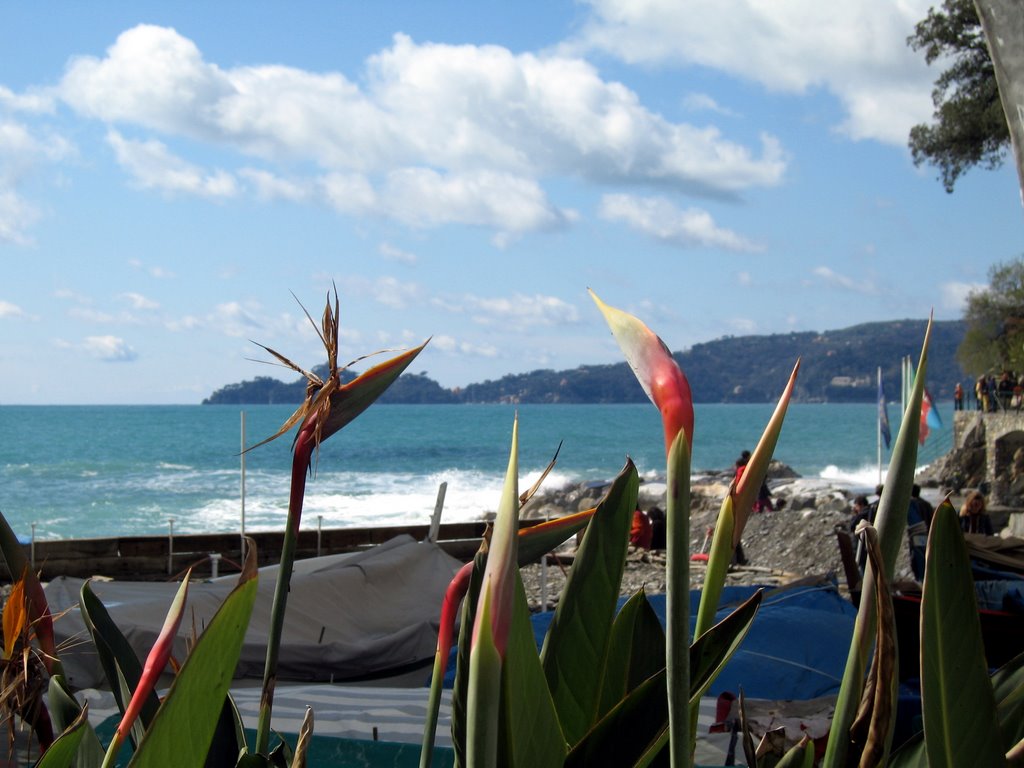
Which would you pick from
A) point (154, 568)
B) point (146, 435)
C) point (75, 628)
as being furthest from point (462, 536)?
point (146, 435)

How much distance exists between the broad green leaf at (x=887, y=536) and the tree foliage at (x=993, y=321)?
32.4 m

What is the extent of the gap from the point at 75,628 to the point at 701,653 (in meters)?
5.57

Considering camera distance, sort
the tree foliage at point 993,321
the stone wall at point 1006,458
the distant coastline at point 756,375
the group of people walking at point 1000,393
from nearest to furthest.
→ the stone wall at point 1006,458 → the group of people walking at point 1000,393 → the tree foliage at point 993,321 → the distant coastline at point 756,375

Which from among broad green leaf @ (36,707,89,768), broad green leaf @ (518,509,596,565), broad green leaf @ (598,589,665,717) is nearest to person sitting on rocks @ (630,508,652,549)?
broad green leaf @ (598,589,665,717)

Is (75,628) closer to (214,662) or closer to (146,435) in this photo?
(214,662)

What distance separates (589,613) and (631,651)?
0.30ft

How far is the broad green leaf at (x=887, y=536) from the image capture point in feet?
2.13

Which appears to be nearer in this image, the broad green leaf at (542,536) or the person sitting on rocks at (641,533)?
the broad green leaf at (542,536)

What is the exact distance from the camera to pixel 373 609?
7699 millimetres

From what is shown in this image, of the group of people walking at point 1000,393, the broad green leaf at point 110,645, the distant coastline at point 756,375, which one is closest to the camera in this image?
the broad green leaf at point 110,645

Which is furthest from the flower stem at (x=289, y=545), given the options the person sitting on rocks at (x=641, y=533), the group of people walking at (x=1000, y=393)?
the group of people walking at (x=1000, y=393)

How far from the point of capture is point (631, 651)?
0.98 meters

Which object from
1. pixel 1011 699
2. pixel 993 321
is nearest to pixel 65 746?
pixel 1011 699

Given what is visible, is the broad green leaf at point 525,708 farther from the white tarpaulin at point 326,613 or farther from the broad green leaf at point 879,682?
the white tarpaulin at point 326,613
